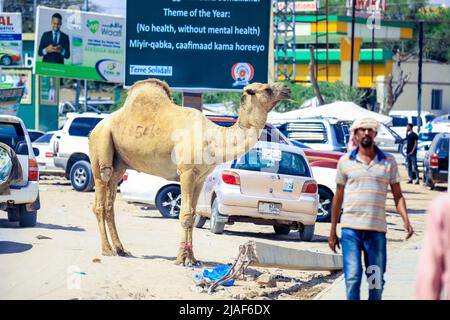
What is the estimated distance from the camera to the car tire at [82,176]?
91.5 ft

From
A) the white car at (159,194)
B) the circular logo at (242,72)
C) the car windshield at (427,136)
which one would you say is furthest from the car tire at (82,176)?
the car windshield at (427,136)

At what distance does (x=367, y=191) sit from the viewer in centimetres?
932

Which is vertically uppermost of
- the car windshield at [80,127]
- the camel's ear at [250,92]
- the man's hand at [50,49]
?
the man's hand at [50,49]

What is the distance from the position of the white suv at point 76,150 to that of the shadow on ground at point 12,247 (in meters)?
12.4

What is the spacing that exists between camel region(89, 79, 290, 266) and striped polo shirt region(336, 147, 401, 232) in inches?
189

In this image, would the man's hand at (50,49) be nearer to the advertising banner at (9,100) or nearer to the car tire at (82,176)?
the advertising banner at (9,100)

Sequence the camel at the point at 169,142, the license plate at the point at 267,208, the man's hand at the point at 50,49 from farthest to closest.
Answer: the man's hand at the point at 50,49
the license plate at the point at 267,208
the camel at the point at 169,142

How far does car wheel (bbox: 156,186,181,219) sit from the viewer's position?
20.8 meters

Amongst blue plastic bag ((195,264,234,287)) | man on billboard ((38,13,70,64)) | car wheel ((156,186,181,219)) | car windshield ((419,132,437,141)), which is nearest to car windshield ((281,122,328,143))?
car wheel ((156,186,181,219))

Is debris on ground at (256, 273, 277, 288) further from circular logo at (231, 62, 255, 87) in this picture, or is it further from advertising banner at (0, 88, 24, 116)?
advertising banner at (0, 88, 24, 116)

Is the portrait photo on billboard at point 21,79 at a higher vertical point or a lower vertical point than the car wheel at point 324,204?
higher

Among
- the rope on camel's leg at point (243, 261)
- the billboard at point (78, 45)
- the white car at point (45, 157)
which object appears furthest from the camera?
the billboard at point (78, 45)

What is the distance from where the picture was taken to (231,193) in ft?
58.6

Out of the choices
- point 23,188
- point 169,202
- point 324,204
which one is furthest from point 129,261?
point 324,204
